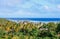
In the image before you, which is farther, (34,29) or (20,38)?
(34,29)

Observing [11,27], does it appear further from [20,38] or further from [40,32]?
[20,38]

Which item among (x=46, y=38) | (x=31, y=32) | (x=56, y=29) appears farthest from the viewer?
(x=56, y=29)

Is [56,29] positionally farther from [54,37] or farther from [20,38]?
[20,38]

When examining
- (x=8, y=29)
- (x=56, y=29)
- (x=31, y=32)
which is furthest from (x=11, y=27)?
(x=56, y=29)

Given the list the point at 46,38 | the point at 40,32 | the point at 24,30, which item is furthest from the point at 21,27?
the point at 46,38

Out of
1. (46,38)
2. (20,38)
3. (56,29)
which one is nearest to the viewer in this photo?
(20,38)

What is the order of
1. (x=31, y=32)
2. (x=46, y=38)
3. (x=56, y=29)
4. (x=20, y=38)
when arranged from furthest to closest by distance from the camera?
(x=56, y=29) < (x=31, y=32) < (x=46, y=38) < (x=20, y=38)

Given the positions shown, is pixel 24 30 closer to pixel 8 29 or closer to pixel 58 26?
pixel 8 29

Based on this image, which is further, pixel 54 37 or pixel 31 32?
pixel 31 32
